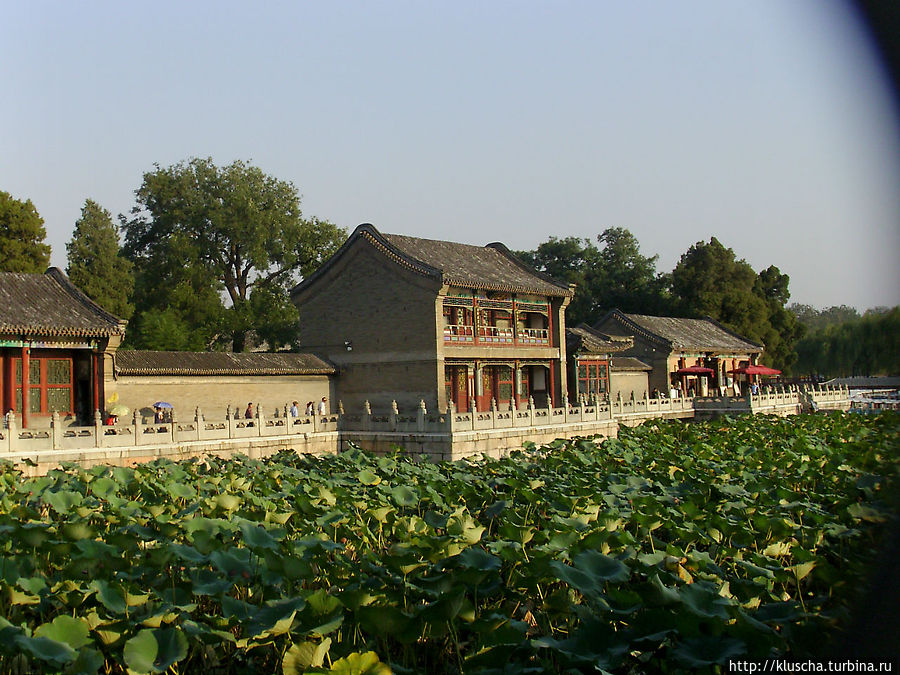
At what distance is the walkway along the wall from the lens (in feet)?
49.8

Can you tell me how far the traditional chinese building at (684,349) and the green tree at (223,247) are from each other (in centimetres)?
1317

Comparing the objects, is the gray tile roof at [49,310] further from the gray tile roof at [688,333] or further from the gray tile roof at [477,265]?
the gray tile roof at [688,333]

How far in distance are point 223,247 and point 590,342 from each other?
1513cm

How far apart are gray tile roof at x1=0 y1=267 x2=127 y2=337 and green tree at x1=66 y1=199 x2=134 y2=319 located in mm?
10500

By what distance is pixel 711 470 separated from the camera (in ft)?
48.2

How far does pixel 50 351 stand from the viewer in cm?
1772

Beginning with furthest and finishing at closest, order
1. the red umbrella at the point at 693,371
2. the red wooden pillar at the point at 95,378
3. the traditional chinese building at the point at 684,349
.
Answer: the traditional chinese building at the point at 684,349 → the red umbrella at the point at 693,371 → the red wooden pillar at the point at 95,378

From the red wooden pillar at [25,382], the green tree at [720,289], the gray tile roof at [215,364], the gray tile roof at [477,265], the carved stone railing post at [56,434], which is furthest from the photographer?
the green tree at [720,289]

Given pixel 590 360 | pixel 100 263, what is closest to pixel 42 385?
pixel 100 263

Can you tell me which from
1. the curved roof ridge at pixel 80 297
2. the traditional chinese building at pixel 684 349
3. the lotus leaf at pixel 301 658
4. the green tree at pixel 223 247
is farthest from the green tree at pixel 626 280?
the lotus leaf at pixel 301 658

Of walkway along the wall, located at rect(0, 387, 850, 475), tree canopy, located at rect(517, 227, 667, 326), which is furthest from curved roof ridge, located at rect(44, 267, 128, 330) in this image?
tree canopy, located at rect(517, 227, 667, 326)

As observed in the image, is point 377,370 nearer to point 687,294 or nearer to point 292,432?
point 292,432

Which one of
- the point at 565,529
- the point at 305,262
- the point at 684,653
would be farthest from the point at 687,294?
the point at 684,653

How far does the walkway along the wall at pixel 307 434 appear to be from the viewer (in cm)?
1517
